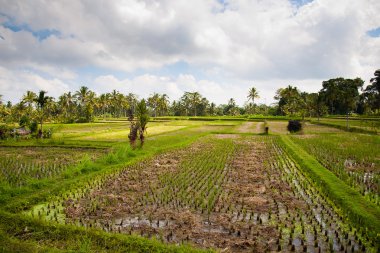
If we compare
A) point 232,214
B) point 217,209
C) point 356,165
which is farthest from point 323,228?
point 356,165

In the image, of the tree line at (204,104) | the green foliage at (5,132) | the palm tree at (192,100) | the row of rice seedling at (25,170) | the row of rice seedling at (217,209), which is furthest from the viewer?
the palm tree at (192,100)

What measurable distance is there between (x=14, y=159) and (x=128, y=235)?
13152mm

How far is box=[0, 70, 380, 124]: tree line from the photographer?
5487 centimetres

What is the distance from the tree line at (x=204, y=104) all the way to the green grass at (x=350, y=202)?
26.0 metres

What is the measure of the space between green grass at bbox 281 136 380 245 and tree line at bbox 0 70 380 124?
1025 inches

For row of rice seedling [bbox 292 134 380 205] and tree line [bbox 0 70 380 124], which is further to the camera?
tree line [bbox 0 70 380 124]

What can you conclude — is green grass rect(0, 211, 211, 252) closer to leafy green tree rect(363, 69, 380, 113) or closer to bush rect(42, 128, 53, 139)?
bush rect(42, 128, 53, 139)

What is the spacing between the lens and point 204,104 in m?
101

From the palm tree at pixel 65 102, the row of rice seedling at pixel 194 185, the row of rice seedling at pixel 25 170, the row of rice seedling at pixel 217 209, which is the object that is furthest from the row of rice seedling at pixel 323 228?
the palm tree at pixel 65 102

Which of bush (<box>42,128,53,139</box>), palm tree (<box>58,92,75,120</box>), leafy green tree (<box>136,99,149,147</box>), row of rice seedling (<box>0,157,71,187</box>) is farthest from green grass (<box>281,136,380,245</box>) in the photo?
palm tree (<box>58,92,75,120</box>)

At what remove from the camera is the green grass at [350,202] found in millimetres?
6859

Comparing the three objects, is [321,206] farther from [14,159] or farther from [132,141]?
[14,159]

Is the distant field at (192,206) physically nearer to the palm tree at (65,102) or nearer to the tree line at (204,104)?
the tree line at (204,104)

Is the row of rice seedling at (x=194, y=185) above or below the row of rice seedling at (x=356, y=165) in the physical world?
below
